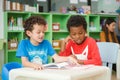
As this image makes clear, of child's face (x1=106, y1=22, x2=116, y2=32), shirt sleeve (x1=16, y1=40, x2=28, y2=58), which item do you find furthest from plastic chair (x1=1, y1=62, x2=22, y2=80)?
child's face (x1=106, y1=22, x2=116, y2=32)

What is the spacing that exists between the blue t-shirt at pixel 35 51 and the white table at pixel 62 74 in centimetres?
49

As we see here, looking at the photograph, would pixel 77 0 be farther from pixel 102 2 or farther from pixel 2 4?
pixel 2 4

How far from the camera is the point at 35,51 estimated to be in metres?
2.03

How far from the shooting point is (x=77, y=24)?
2.03 m

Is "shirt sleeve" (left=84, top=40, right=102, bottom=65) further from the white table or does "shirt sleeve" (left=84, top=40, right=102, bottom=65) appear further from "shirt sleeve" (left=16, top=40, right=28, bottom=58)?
"shirt sleeve" (left=16, top=40, right=28, bottom=58)

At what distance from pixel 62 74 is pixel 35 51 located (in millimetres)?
737

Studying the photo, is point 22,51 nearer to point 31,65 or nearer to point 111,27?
point 31,65

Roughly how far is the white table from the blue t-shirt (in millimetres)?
486

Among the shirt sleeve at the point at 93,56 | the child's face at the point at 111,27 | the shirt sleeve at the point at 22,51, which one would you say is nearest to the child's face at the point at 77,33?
the shirt sleeve at the point at 93,56

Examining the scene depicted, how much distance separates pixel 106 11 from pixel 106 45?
11.2 ft

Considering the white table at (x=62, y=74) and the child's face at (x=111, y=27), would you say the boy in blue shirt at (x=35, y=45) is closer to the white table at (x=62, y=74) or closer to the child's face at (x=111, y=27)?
the white table at (x=62, y=74)

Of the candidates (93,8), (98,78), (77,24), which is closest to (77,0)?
(93,8)

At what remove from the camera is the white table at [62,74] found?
1.33m

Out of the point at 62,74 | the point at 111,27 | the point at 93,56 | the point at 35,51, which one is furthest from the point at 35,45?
the point at 111,27
